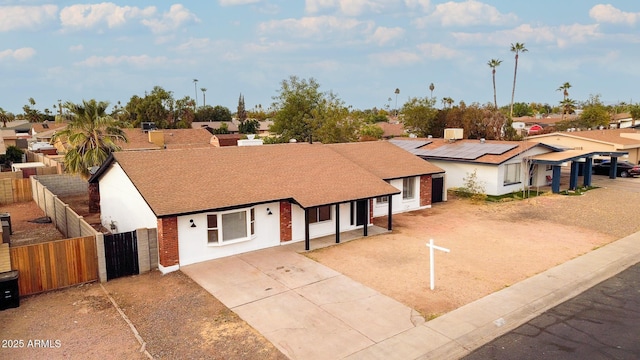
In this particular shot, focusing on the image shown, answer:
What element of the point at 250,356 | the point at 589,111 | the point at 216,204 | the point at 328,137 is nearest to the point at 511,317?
the point at 250,356

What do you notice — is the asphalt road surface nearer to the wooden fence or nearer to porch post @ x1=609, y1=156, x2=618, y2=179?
the wooden fence

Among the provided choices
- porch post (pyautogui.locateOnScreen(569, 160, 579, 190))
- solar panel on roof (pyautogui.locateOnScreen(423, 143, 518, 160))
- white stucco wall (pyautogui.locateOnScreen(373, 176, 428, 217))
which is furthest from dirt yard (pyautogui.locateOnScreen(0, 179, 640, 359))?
porch post (pyautogui.locateOnScreen(569, 160, 579, 190))

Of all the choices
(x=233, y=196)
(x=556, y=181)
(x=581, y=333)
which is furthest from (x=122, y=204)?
(x=556, y=181)

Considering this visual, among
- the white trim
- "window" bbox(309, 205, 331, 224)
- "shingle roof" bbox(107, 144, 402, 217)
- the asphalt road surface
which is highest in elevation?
"shingle roof" bbox(107, 144, 402, 217)

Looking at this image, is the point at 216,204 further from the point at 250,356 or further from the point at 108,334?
the point at 250,356

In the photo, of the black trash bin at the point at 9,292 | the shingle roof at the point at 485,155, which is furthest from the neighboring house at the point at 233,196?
the shingle roof at the point at 485,155

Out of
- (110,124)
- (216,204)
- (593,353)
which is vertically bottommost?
(593,353)

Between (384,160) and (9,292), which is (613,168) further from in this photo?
(9,292)
